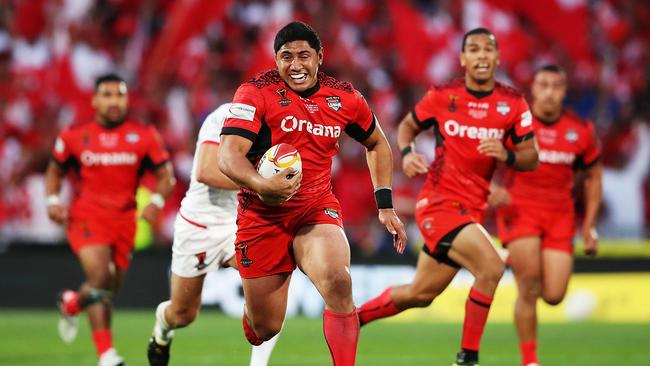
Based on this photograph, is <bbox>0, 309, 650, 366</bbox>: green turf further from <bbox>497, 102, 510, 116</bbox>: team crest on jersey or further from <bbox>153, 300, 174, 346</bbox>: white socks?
<bbox>497, 102, 510, 116</bbox>: team crest on jersey

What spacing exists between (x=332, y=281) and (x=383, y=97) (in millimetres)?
10592

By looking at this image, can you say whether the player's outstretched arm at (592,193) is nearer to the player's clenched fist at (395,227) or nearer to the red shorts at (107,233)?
the player's clenched fist at (395,227)

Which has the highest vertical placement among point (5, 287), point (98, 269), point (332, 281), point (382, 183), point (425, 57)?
point (425, 57)

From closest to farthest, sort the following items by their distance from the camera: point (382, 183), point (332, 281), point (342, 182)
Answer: point (332, 281) < point (382, 183) < point (342, 182)

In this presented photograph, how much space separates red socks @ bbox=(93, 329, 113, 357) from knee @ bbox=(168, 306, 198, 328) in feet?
4.10

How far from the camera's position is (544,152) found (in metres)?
10.7

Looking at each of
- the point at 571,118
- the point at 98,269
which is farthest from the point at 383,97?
the point at 98,269

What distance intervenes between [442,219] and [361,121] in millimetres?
1829

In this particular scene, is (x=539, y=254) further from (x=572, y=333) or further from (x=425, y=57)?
(x=425, y=57)

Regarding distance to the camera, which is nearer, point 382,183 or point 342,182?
point 382,183

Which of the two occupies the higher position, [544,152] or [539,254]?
[544,152]

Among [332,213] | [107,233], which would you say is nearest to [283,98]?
[332,213]

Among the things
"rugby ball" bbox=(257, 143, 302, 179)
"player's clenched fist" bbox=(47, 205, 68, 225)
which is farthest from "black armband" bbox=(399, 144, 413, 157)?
"player's clenched fist" bbox=(47, 205, 68, 225)

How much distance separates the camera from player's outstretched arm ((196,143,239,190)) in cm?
823
